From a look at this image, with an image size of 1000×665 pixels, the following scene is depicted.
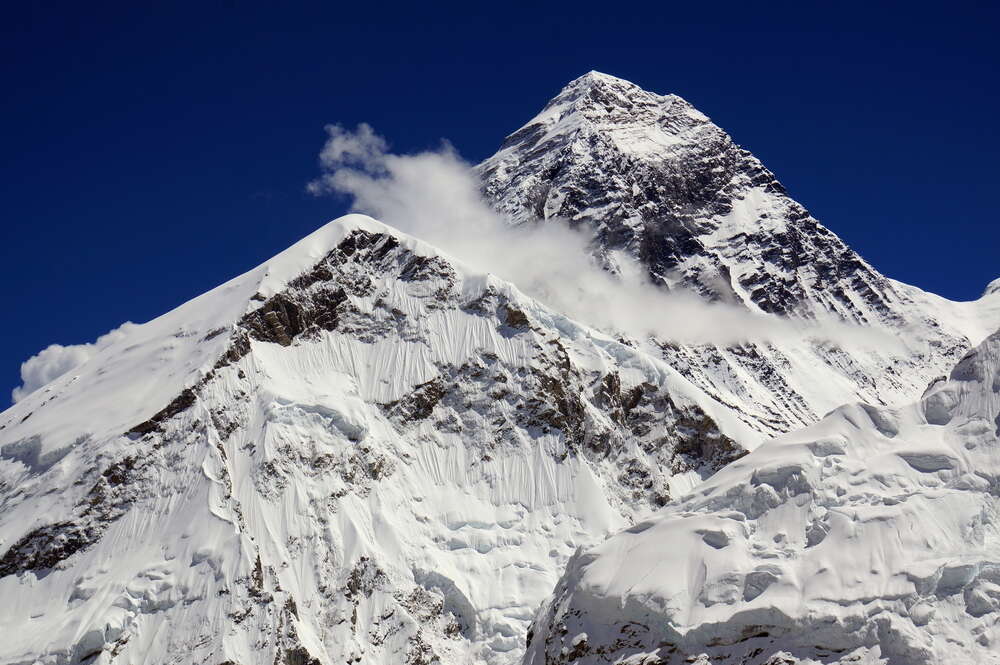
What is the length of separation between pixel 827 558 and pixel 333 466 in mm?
89079

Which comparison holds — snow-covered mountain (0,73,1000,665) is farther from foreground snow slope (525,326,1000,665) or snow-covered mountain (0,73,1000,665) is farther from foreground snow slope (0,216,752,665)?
foreground snow slope (525,326,1000,665)

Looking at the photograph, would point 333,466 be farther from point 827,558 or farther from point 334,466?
point 827,558

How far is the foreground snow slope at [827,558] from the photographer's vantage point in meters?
51.1

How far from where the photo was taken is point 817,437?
6188 centimetres

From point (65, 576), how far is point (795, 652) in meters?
88.8

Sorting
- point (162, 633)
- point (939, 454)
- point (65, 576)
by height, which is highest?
point (65, 576)

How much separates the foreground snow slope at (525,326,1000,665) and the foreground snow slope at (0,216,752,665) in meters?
62.3

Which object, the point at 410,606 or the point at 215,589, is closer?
the point at 215,589

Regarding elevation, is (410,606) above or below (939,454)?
above

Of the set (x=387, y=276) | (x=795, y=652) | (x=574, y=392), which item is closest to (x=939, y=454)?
(x=795, y=652)

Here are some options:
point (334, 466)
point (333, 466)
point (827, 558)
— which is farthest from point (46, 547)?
point (827, 558)

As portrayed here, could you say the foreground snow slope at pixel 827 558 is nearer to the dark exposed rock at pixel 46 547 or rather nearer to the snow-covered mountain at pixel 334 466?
the snow-covered mountain at pixel 334 466

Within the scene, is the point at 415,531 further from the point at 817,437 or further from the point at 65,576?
the point at 817,437

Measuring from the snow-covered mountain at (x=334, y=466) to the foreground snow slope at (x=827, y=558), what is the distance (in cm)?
6223
